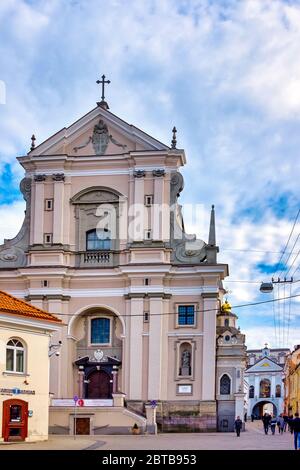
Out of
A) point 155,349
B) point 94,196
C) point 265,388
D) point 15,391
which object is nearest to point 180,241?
point 94,196

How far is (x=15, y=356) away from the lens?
32844 mm

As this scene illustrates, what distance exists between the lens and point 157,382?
48.6m

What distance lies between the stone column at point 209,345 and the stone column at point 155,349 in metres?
2.57

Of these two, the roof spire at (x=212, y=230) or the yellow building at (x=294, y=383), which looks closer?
the roof spire at (x=212, y=230)

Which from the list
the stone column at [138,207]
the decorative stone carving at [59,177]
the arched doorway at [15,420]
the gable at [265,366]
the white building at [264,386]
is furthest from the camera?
the gable at [265,366]

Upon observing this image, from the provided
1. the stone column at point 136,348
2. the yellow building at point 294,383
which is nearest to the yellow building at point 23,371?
the stone column at point 136,348

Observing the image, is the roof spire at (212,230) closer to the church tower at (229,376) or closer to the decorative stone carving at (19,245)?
the church tower at (229,376)

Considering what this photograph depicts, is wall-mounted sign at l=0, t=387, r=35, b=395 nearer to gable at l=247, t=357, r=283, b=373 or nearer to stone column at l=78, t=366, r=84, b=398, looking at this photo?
stone column at l=78, t=366, r=84, b=398

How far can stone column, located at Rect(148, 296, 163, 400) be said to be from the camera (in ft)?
159

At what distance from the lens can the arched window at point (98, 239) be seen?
51.7m

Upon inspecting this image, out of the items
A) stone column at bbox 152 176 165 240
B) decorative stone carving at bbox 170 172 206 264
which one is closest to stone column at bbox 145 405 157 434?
decorative stone carving at bbox 170 172 206 264

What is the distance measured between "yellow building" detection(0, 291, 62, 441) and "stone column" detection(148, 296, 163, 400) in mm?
14973

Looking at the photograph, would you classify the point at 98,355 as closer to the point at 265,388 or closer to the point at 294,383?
the point at 294,383
